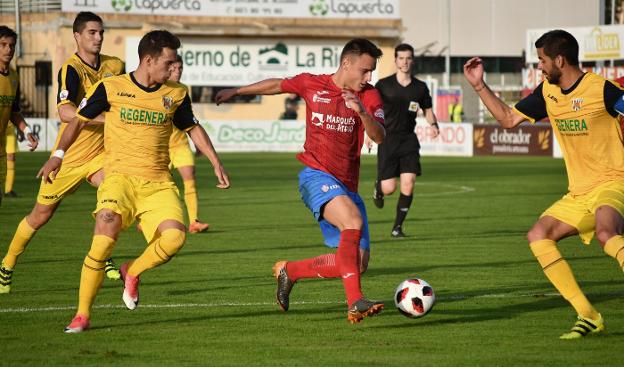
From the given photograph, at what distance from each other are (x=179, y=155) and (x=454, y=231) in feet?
13.2

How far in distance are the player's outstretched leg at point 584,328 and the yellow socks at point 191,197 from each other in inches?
353

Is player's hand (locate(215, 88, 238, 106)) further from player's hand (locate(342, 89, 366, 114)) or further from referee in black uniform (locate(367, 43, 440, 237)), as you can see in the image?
referee in black uniform (locate(367, 43, 440, 237))

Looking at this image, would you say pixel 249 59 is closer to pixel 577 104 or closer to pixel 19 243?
pixel 19 243

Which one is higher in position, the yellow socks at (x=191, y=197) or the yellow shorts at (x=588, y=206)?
the yellow shorts at (x=588, y=206)

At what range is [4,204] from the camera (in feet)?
70.8

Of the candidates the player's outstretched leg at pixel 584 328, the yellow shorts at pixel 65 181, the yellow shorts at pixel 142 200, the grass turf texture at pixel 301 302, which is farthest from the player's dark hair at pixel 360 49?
the yellow shorts at pixel 65 181

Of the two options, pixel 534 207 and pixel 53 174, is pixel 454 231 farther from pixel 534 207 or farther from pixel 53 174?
pixel 53 174

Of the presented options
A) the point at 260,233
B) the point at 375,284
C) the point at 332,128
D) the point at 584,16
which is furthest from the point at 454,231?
the point at 584,16

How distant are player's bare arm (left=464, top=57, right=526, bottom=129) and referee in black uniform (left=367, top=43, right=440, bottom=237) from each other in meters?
7.04

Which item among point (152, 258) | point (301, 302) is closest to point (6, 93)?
point (152, 258)

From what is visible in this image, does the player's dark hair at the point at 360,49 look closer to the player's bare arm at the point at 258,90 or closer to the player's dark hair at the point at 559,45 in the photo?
the player's bare arm at the point at 258,90

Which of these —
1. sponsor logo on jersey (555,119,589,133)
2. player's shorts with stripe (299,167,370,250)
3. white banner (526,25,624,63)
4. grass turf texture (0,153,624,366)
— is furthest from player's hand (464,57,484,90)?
white banner (526,25,624,63)

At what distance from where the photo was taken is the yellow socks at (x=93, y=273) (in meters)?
8.76

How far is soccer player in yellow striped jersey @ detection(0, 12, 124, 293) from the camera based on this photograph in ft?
36.5
